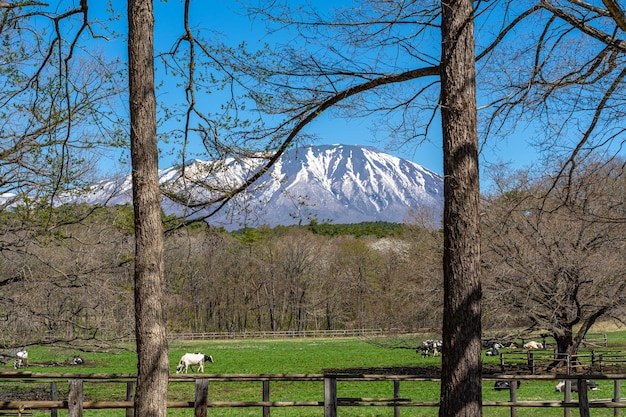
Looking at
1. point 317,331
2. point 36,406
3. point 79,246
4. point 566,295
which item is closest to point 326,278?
point 317,331

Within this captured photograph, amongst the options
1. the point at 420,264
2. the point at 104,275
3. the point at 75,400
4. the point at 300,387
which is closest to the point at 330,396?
the point at 75,400

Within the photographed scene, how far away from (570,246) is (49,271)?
13563 millimetres

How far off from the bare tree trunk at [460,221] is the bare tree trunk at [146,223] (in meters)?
2.59

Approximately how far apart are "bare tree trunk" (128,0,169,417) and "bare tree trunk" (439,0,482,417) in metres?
2.59

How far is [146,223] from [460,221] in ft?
9.37

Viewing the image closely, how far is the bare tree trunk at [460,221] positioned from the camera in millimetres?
5348

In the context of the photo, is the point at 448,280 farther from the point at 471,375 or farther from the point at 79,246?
the point at 79,246

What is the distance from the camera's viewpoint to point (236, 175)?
7.63 meters

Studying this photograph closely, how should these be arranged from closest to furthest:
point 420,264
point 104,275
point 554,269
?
point 104,275 → point 554,269 → point 420,264

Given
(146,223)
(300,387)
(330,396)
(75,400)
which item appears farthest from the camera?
(300,387)

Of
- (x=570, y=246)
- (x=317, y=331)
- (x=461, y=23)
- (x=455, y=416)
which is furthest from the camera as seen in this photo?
(x=317, y=331)

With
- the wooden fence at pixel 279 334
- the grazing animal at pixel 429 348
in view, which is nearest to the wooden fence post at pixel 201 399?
the grazing animal at pixel 429 348

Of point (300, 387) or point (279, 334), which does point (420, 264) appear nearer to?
point (300, 387)

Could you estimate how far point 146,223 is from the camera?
6.40 meters
